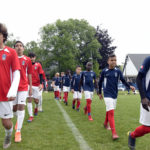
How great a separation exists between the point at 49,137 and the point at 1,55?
255 cm

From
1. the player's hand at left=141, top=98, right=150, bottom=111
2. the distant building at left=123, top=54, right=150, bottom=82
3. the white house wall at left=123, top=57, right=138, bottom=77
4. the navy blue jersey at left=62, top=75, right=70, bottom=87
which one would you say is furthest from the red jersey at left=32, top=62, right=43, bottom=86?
the white house wall at left=123, top=57, right=138, bottom=77

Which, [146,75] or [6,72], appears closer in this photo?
[146,75]

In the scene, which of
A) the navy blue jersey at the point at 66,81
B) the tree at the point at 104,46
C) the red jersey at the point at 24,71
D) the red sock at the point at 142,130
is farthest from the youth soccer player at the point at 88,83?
the tree at the point at 104,46

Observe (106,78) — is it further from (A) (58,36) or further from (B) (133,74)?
(B) (133,74)

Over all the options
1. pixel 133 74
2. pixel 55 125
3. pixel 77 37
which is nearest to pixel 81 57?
pixel 77 37

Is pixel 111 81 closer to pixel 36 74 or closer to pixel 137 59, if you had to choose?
pixel 36 74

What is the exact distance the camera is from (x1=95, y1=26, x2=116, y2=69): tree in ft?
181

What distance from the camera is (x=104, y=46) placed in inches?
2202

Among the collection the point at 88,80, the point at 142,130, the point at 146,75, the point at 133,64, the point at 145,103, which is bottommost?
the point at 142,130

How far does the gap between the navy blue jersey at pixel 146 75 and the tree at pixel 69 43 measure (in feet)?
155

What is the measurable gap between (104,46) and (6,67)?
5337 cm

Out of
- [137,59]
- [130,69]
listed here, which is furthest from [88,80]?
[130,69]

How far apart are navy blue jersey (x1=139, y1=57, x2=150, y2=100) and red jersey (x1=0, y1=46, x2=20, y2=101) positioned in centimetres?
212

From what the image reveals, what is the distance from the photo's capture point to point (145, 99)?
3.44m
